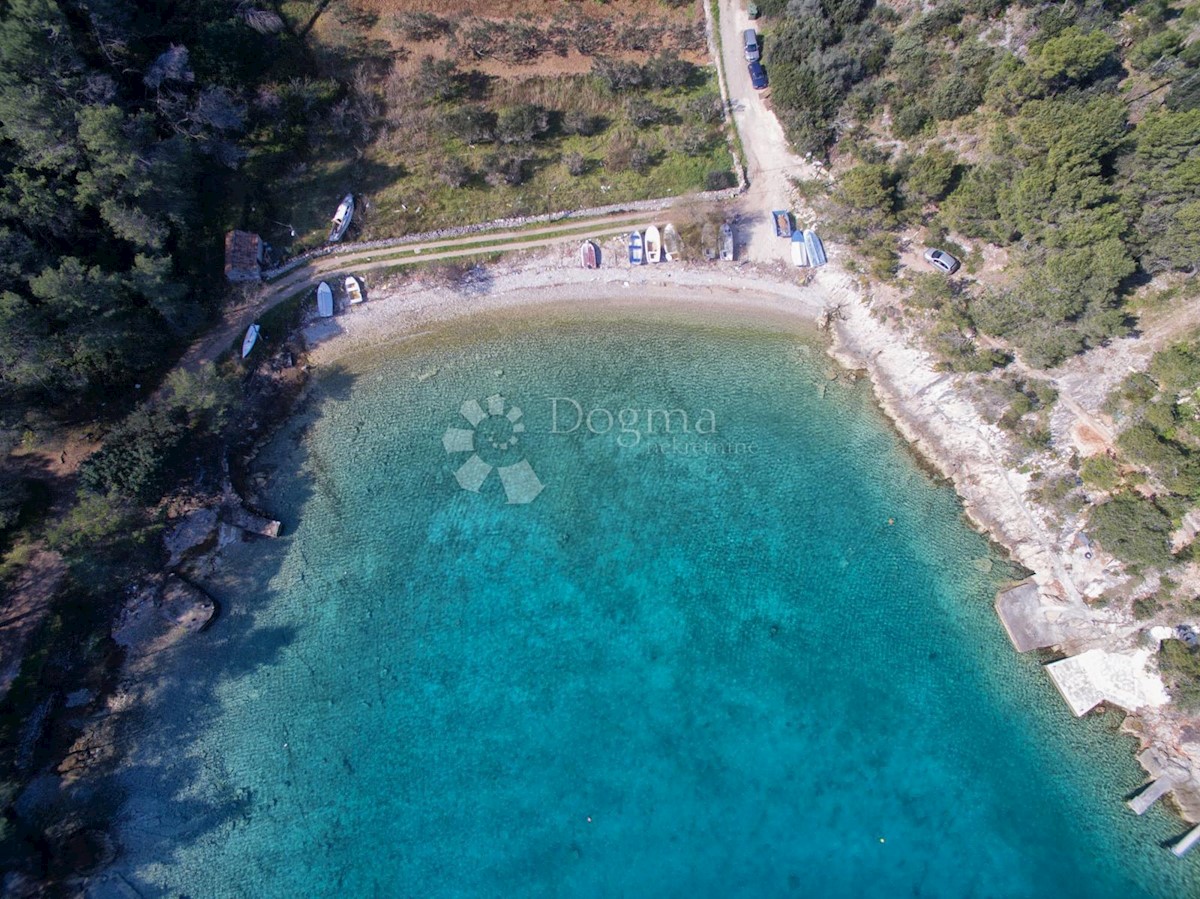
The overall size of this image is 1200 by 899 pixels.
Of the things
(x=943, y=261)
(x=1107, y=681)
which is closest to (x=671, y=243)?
(x=943, y=261)

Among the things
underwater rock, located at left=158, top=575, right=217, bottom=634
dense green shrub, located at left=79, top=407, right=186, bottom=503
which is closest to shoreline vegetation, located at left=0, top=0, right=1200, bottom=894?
dense green shrub, located at left=79, top=407, right=186, bottom=503

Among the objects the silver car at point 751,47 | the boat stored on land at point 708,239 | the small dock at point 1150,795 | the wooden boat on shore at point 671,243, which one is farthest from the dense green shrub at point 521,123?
the small dock at point 1150,795

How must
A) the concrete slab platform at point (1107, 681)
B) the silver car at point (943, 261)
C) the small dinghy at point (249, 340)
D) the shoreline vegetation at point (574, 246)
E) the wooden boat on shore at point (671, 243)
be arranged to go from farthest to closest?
the wooden boat on shore at point (671, 243) → the small dinghy at point (249, 340) → the silver car at point (943, 261) → the concrete slab platform at point (1107, 681) → the shoreline vegetation at point (574, 246)

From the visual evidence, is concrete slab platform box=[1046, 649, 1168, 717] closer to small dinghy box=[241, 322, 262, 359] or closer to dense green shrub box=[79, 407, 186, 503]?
small dinghy box=[241, 322, 262, 359]

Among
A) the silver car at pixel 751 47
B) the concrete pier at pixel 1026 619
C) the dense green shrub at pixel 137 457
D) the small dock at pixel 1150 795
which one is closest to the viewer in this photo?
the small dock at pixel 1150 795

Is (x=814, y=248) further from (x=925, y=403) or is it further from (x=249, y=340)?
(x=249, y=340)

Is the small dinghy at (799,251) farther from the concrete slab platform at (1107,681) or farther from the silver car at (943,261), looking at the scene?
the concrete slab platform at (1107,681)
